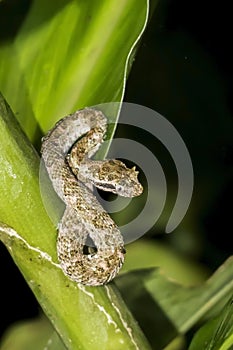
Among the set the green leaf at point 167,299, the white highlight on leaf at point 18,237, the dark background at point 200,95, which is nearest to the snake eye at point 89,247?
the white highlight on leaf at point 18,237

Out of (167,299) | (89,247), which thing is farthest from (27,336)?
(89,247)

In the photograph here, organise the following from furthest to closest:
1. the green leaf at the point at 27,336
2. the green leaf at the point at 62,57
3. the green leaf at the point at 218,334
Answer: the green leaf at the point at 27,336 < the green leaf at the point at 62,57 < the green leaf at the point at 218,334

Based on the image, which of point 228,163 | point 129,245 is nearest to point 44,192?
point 129,245

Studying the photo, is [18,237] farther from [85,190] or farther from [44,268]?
[85,190]

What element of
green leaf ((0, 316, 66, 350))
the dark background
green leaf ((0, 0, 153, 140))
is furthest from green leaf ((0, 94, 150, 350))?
the dark background

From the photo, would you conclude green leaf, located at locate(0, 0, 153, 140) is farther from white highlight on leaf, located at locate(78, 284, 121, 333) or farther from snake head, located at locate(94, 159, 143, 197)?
white highlight on leaf, located at locate(78, 284, 121, 333)

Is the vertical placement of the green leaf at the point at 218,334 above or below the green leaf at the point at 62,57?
below

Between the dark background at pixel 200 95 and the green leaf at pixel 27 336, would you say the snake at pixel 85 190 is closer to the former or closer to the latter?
the green leaf at pixel 27 336
